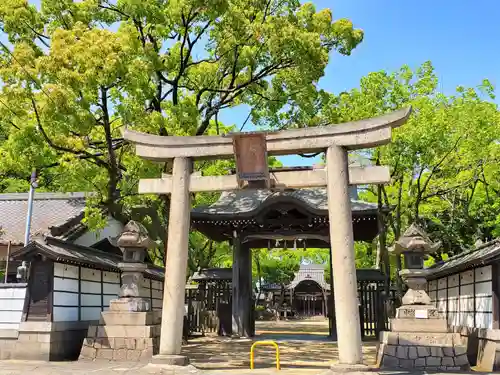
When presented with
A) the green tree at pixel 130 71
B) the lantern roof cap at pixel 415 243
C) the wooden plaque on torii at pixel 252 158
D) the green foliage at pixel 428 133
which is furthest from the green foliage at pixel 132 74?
the lantern roof cap at pixel 415 243

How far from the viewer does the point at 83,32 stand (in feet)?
42.0

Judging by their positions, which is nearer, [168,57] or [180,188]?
[180,188]

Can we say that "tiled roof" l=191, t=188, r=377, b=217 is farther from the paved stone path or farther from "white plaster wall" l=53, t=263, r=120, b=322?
the paved stone path

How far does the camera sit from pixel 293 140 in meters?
10.1

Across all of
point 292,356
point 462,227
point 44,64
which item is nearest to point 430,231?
point 462,227

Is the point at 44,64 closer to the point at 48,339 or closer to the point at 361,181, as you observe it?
the point at 48,339

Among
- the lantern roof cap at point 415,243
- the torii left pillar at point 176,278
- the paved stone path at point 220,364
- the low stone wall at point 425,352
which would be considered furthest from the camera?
the lantern roof cap at point 415,243

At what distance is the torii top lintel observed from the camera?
9.66 metres

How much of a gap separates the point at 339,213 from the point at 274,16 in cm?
760

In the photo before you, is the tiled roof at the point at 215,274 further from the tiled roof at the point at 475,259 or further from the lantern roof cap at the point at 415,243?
the lantern roof cap at the point at 415,243

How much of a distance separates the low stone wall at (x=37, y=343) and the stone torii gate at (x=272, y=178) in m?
3.62

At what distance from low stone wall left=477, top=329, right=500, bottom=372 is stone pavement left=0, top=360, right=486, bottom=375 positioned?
125 cm

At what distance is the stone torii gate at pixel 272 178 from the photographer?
9195mm

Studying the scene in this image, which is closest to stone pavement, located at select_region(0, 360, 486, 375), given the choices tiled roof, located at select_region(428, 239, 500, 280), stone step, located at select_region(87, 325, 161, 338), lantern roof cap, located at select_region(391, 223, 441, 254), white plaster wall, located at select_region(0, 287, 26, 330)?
stone step, located at select_region(87, 325, 161, 338)
